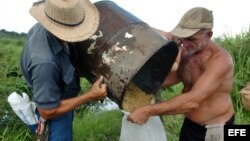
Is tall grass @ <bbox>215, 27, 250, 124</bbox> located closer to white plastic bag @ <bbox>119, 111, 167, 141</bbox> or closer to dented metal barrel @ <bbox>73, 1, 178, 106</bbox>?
white plastic bag @ <bbox>119, 111, 167, 141</bbox>

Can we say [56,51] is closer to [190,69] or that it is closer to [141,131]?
[141,131]

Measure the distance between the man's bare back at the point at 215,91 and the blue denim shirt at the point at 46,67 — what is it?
1031 millimetres

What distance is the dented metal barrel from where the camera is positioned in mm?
3002

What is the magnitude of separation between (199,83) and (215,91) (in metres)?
0.28

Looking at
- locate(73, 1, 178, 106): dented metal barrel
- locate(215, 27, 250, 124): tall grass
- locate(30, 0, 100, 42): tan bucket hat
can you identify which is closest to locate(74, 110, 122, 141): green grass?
locate(215, 27, 250, 124): tall grass

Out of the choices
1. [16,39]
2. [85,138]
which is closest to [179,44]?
[85,138]

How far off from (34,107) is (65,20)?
813 millimetres

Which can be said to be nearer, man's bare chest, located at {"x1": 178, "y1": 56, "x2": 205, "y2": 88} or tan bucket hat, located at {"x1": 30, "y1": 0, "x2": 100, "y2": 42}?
tan bucket hat, located at {"x1": 30, "y1": 0, "x2": 100, "y2": 42}

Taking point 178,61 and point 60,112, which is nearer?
point 60,112

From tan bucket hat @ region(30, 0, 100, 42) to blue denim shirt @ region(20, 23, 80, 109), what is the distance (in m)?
0.12

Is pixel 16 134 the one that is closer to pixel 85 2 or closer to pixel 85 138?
pixel 85 138

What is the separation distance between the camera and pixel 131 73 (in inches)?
117

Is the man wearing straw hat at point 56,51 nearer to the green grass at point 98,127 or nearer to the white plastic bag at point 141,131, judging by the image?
the white plastic bag at point 141,131

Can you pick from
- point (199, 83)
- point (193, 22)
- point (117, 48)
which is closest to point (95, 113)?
point (199, 83)
